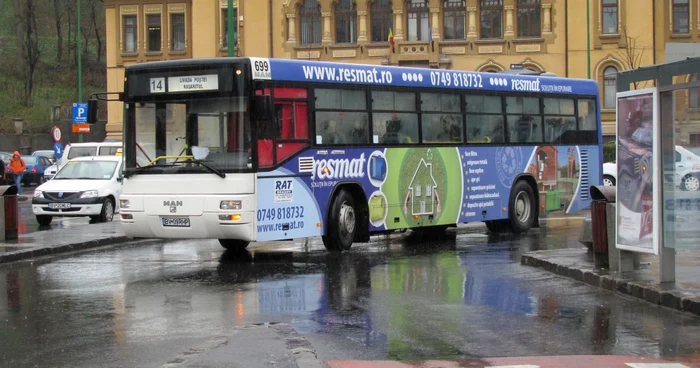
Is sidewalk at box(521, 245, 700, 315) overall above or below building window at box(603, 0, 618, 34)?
below

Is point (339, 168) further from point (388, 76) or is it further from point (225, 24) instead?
point (225, 24)

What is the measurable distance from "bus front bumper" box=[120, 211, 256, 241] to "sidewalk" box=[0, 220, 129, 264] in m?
2.77

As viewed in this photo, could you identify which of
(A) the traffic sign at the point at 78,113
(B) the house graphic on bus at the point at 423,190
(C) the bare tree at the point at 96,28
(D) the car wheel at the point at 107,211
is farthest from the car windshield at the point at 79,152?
(C) the bare tree at the point at 96,28

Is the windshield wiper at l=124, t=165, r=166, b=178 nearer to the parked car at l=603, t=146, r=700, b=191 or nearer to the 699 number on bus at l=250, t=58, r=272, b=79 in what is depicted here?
the 699 number on bus at l=250, t=58, r=272, b=79

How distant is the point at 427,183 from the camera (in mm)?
19422

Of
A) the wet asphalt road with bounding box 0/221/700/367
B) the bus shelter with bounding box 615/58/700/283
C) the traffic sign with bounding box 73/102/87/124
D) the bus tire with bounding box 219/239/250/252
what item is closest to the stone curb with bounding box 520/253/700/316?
the wet asphalt road with bounding box 0/221/700/367

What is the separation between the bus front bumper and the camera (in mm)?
15531

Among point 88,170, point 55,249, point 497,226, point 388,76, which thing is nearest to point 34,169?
point 88,170

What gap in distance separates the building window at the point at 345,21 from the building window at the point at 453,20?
5.52 meters

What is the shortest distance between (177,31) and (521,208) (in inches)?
1984

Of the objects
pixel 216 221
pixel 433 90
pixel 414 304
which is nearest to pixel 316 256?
pixel 216 221

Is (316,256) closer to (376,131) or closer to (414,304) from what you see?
(376,131)

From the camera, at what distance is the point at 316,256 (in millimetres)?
17188

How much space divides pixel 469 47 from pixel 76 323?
54673 mm
